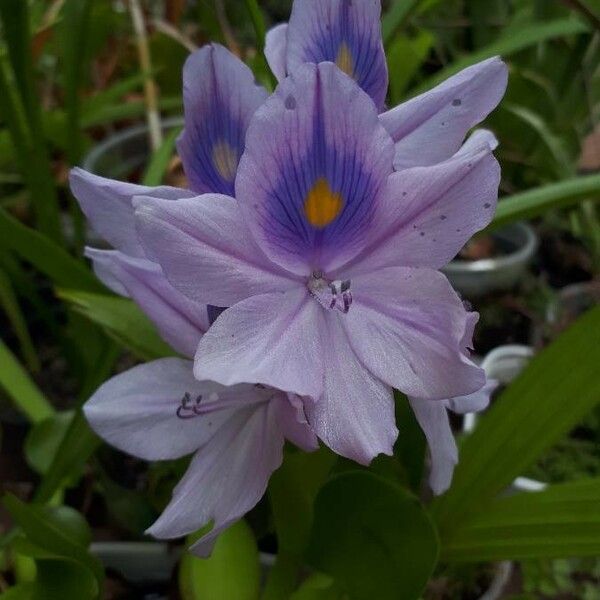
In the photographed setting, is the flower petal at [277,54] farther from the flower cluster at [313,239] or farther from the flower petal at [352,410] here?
Result: the flower petal at [352,410]

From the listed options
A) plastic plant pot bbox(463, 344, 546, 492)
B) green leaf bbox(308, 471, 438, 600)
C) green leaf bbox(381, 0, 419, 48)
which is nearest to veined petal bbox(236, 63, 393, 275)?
green leaf bbox(308, 471, 438, 600)

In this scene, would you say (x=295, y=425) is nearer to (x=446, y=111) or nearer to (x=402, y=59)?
(x=446, y=111)

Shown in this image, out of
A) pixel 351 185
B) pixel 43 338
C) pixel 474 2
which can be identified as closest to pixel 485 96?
pixel 351 185

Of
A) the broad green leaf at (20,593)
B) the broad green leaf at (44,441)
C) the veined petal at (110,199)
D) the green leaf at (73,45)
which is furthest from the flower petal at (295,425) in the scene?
the green leaf at (73,45)

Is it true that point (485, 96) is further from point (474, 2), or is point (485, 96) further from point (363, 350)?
point (474, 2)

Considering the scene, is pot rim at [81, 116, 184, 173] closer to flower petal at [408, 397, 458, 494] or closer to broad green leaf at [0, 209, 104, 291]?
broad green leaf at [0, 209, 104, 291]
